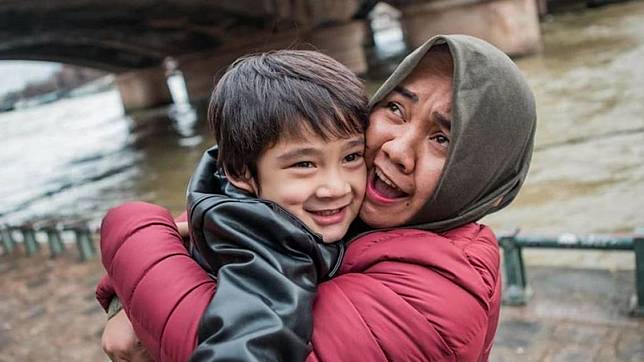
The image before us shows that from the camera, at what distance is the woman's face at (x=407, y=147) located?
1341 millimetres

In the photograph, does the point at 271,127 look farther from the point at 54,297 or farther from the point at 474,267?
the point at 54,297

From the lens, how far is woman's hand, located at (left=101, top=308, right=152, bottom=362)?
1.43 m

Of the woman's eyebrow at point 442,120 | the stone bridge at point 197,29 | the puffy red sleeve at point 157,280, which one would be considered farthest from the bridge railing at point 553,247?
the stone bridge at point 197,29

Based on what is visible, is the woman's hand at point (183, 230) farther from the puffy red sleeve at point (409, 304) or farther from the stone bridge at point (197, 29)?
the stone bridge at point (197, 29)

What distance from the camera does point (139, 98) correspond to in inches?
1011

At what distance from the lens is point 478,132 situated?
1.28m

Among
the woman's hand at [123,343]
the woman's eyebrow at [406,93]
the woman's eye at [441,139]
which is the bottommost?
the woman's hand at [123,343]

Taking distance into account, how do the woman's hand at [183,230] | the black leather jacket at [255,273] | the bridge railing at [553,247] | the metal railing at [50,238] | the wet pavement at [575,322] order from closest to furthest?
the black leather jacket at [255,273], the woman's hand at [183,230], the wet pavement at [575,322], the bridge railing at [553,247], the metal railing at [50,238]

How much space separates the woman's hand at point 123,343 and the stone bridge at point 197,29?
9.62 m

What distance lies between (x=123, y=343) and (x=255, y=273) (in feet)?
1.66

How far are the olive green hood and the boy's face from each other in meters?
0.19

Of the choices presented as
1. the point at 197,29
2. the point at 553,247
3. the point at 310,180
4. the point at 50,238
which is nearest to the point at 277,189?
the point at 310,180

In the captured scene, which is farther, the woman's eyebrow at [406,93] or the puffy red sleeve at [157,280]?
the woman's eyebrow at [406,93]

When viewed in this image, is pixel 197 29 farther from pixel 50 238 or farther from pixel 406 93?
pixel 406 93
